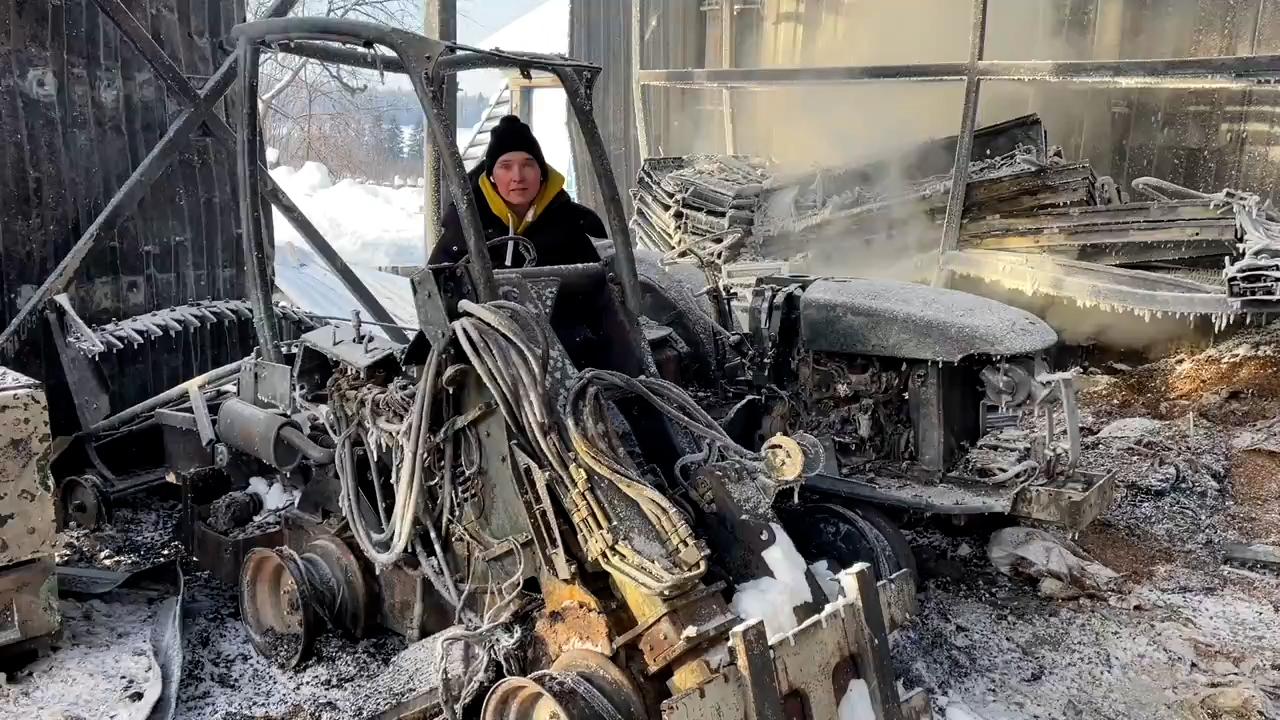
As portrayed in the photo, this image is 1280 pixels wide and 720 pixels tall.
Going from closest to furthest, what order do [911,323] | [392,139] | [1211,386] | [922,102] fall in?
[911,323]
[1211,386]
[922,102]
[392,139]

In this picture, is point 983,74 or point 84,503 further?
point 983,74

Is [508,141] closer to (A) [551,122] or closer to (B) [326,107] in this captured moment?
(A) [551,122]

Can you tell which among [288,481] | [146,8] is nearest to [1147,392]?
[288,481]

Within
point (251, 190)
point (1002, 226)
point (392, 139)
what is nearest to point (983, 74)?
point (1002, 226)

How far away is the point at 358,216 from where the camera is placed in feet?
56.8

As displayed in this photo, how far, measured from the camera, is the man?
14.4ft

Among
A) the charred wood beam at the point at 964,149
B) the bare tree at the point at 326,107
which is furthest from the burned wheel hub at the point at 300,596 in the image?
the bare tree at the point at 326,107

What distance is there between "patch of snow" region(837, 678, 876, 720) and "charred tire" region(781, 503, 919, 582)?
4.68 ft

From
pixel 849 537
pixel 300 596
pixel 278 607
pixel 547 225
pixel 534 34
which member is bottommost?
Result: pixel 278 607

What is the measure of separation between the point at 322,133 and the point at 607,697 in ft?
60.3

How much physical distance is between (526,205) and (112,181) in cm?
354

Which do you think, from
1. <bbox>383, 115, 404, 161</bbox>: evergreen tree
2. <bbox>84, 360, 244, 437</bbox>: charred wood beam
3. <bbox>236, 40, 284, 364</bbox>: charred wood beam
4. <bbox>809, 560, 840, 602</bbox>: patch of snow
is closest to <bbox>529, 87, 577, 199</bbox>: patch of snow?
<bbox>383, 115, 404, 161</bbox>: evergreen tree

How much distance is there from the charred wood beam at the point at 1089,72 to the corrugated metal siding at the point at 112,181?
16.5 ft

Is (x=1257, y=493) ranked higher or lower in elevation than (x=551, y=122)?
lower
